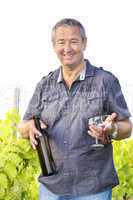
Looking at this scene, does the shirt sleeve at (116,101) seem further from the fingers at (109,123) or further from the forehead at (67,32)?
the forehead at (67,32)

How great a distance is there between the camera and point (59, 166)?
8.45 ft

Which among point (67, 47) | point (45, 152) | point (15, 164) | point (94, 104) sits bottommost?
point (15, 164)

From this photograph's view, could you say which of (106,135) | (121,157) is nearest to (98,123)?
(106,135)

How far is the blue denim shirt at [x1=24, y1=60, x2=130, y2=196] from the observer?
2516 mm

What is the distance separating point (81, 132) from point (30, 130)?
0.27m

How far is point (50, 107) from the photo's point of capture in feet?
8.59

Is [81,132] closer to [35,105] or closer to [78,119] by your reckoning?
[78,119]

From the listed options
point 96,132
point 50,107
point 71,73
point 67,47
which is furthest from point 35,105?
point 96,132

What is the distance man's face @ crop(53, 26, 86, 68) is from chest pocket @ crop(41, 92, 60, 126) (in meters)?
0.17

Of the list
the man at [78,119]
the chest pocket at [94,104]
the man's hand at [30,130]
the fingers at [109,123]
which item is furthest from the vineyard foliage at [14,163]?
the fingers at [109,123]

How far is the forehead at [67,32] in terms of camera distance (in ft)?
8.47

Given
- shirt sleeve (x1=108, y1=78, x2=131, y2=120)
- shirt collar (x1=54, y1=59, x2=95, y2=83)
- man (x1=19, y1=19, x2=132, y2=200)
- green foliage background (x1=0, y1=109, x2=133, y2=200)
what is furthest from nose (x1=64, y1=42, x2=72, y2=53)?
green foliage background (x1=0, y1=109, x2=133, y2=200)

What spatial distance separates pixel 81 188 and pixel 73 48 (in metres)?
0.64

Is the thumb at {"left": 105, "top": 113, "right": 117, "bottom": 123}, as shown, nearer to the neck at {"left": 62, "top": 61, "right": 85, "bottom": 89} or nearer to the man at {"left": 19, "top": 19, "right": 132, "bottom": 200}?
the man at {"left": 19, "top": 19, "right": 132, "bottom": 200}
